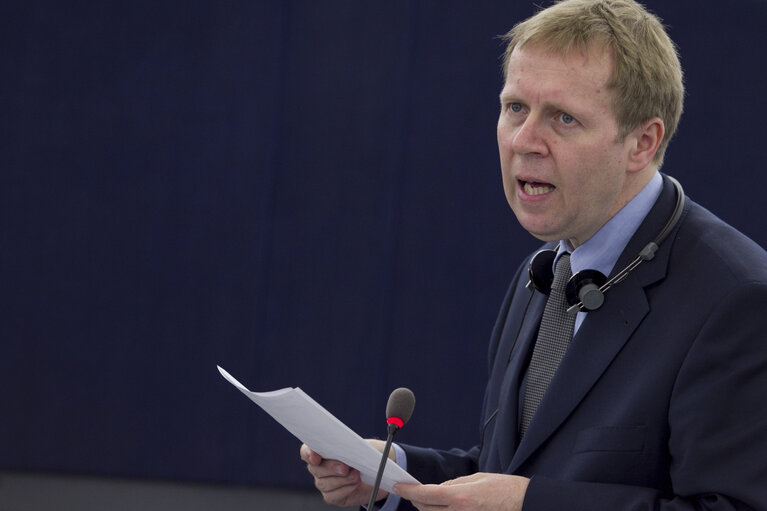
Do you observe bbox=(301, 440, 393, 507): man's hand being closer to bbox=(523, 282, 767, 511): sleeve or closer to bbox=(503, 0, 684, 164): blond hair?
bbox=(523, 282, 767, 511): sleeve

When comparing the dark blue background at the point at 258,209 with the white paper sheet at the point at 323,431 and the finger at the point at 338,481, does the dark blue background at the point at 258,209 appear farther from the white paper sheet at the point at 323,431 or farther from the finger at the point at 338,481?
the white paper sheet at the point at 323,431

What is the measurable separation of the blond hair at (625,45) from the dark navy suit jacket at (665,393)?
13cm

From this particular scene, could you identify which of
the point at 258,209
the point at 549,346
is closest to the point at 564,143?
the point at 549,346

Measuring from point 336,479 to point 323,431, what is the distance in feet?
0.71

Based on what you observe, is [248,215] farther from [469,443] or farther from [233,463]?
[469,443]

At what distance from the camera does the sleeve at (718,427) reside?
1.01 m

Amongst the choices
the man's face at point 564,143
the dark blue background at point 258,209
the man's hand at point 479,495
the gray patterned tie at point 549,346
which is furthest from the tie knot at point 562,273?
the dark blue background at point 258,209

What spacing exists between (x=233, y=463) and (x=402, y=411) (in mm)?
1679

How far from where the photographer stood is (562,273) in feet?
4.46

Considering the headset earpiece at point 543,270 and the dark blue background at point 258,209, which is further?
the dark blue background at point 258,209

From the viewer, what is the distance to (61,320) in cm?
265

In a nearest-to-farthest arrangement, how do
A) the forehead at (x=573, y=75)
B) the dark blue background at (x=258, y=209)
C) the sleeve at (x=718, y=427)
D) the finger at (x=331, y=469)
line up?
the sleeve at (x=718, y=427) < the forehead at (x=573, y=75) < the finger at (x=331, y=469) < the dark blue background at (x=258, y=209)

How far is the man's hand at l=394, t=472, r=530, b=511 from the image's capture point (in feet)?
3.58

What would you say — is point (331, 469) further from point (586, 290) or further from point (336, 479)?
point (586, 290)
